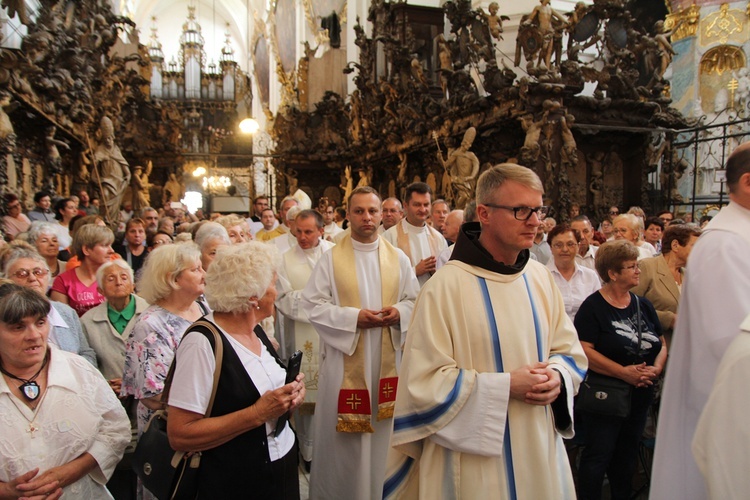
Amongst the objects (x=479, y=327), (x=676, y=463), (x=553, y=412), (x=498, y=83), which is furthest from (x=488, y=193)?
(x=498, y=83)

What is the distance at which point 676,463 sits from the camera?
224 cm

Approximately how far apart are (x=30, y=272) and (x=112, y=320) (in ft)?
1.84

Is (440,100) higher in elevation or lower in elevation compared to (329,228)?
higher

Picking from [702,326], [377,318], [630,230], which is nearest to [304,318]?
[377,318]

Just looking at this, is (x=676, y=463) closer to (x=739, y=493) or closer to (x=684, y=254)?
(x=739, y=493)

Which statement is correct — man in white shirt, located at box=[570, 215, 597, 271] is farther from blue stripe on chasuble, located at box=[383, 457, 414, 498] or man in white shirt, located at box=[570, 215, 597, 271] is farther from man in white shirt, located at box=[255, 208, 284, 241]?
man in white shirt, located at box=[255, 208, 284, 241]

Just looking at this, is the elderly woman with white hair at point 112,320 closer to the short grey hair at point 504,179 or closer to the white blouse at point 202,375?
the white blouse at point 202,375

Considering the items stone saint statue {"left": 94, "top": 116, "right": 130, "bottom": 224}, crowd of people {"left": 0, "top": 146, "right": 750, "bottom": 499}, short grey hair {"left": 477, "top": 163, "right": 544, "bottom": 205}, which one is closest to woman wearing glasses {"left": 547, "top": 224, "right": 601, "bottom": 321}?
crowd of people {"left": 0, "top": 146, "right": 750, "bottom": 499}

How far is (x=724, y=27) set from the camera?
55.0 ft

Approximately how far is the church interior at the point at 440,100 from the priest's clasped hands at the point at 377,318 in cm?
758

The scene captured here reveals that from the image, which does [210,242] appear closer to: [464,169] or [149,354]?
[149,354]

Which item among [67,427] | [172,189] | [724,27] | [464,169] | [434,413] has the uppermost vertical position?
[724,27]

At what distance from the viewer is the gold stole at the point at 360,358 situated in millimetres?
3773

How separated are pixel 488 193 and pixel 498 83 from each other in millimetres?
9820
